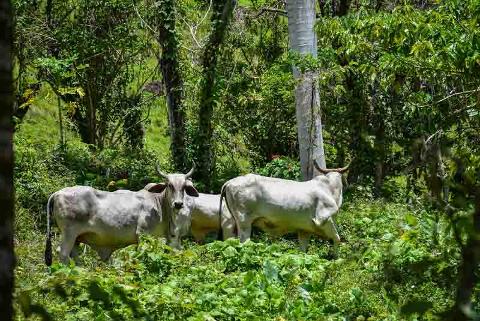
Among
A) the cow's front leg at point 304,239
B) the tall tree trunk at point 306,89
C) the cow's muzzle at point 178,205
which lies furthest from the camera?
the tall tree trunk at point 306,89

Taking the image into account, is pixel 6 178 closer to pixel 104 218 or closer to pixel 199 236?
pixel 104 218

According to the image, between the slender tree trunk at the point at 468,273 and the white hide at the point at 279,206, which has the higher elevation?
the slender tree trunk at the point at 468,273

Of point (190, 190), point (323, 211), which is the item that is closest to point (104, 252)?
point (190, 190)

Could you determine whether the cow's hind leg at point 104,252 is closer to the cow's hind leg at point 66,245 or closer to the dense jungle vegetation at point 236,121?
the dense jungle vegetation at point 236,121

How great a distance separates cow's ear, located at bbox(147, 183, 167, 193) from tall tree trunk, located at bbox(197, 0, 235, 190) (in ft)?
12.3

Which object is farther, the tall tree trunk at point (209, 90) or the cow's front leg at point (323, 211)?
the tall tree trunk at point (209, 90)

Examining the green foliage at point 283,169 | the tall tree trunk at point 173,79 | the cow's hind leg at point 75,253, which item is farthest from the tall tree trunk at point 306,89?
the cow's hind leg at point 75,253

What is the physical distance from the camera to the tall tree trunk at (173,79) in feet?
50.6

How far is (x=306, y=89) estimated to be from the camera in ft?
47.4

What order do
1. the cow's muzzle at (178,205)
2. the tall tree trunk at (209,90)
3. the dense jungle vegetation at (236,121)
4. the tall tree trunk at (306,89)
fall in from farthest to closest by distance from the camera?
the tall tree trunk at (209,90)
the tall tree trunk at (306,89)
the cow's muzzle at (178,205)
the dense jungle vegetation at (236,121)

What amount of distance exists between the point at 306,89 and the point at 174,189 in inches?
154

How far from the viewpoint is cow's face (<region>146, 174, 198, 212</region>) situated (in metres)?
11.2

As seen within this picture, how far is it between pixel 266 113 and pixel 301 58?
3777mm

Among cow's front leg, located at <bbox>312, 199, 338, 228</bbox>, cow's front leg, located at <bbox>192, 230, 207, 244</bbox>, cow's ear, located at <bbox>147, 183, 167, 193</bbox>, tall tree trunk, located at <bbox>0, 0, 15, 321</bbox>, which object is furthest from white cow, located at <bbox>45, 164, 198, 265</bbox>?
tall tree trunk, located at <bbox>0, 0, 15, 321</bbox>
